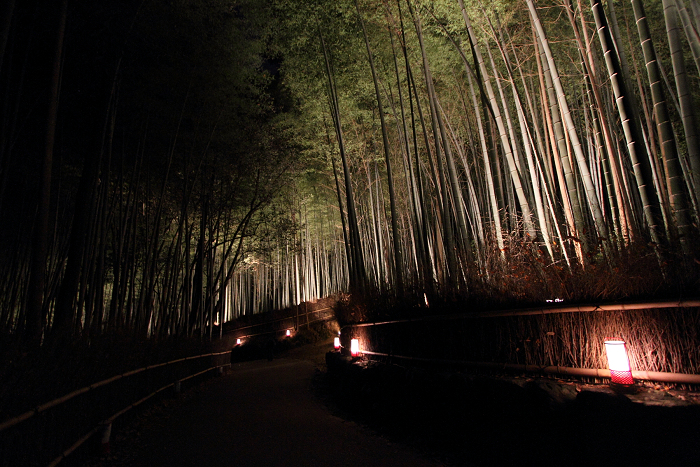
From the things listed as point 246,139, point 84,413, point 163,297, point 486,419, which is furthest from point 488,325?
point 246,139

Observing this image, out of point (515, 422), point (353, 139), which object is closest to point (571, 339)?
point (515, 422)

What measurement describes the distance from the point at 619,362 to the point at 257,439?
230 centimetres

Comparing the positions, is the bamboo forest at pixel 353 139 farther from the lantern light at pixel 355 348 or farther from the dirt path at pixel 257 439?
the dirt path at pixel 257 439

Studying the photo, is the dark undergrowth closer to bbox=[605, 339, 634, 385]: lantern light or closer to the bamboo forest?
bbox=[605, 339, 634, 385]: lantern light

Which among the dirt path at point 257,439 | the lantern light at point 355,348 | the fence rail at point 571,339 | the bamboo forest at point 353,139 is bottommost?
the dirt path at point 257,439

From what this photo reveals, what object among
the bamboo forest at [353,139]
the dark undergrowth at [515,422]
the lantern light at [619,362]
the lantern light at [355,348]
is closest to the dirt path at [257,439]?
the dark undergrowth at [515,422]

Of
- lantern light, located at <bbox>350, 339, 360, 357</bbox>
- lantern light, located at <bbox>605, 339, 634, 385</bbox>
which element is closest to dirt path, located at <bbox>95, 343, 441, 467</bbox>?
lantern light, located at <bbox>350, 339, 360, 357</bbox>

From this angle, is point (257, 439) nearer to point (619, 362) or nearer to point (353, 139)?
point (619, 362)

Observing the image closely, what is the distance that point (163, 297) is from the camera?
16.4ft

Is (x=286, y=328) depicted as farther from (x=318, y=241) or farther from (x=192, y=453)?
(x=192, y=453)

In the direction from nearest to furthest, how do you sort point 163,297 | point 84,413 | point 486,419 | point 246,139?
point 486,419, point 84,413, point 163,297, point 246,139

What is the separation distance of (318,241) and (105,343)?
32.2 feet

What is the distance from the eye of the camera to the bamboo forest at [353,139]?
2.18 metres

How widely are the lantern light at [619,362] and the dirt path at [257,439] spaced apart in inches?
43.8
